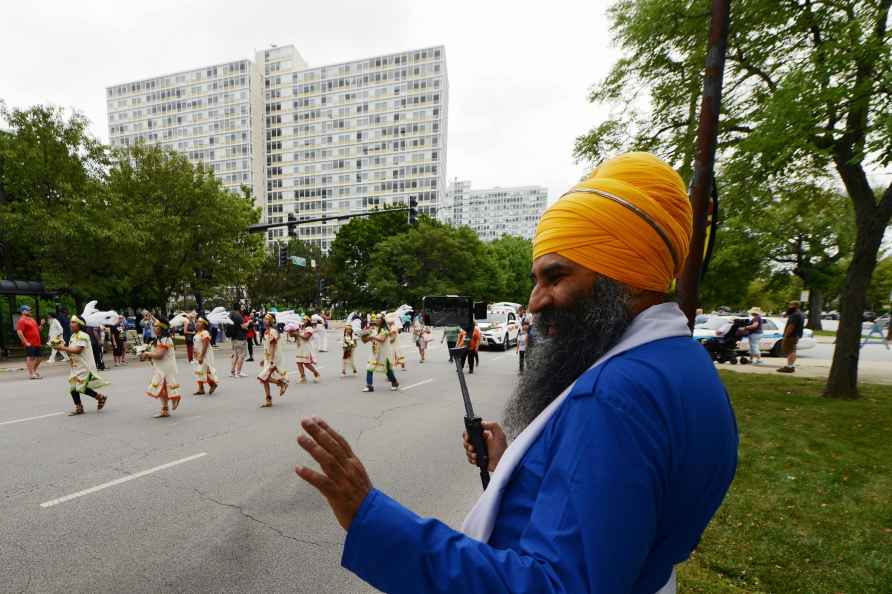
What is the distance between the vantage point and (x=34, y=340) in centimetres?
1209

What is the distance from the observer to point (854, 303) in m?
8.20

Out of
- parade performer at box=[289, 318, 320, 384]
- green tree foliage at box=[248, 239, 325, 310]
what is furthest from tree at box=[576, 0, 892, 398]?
green tree foliage at box=[248, 239, 325, 310]

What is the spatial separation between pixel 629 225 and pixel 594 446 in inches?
23.1

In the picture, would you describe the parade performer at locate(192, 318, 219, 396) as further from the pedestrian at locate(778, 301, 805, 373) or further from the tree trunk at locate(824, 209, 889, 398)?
the pedestrian at locate(778, 301, 805, 373)

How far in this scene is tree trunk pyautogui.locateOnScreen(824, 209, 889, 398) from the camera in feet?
26.0

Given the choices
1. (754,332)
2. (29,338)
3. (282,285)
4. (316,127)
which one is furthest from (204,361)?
(316,127)

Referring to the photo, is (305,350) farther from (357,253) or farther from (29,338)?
(357,253)

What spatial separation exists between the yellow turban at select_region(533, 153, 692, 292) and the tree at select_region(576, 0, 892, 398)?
253 inches

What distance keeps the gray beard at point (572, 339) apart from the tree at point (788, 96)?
263 inches

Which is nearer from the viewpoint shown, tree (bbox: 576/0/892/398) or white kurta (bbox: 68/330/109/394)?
tree (bbox: 576/0/892/398)

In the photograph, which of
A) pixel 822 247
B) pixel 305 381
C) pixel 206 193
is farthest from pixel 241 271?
pixel 822 247

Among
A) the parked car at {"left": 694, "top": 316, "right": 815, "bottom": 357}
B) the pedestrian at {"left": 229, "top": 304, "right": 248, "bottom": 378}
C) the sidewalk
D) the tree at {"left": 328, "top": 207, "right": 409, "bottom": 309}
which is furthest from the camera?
the tree at {"left": 328, "top": 207, "right": 409, "bottom": 309}

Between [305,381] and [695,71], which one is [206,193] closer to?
[305,381]

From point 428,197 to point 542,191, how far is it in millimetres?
101733
